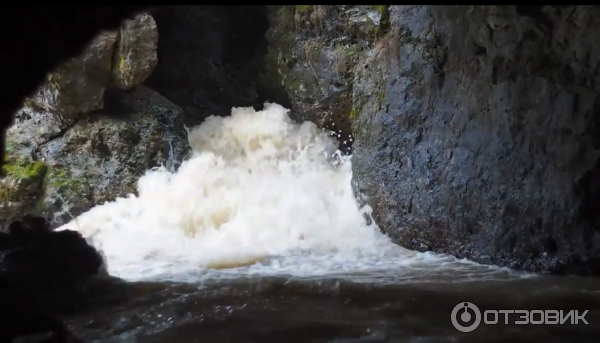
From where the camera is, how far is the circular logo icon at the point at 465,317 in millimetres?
4051

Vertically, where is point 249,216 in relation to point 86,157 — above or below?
below

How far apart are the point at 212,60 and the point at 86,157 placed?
12.2ft

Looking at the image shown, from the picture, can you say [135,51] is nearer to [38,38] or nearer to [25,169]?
[25,169]

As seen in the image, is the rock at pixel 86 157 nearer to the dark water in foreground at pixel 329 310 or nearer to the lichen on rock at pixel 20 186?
the lichen on rock at pixel 20 186

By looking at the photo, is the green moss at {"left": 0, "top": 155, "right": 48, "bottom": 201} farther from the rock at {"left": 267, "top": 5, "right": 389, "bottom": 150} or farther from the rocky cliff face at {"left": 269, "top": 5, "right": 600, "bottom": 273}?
the rocky cliff face at {"left": 269, "top": 5, "right": 600, "bottom": 273}

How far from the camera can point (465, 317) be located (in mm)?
4309

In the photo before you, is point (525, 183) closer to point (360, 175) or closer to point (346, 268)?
point (346, 268)

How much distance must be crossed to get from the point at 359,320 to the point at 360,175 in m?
4.20

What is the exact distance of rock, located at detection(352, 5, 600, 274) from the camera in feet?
17.4

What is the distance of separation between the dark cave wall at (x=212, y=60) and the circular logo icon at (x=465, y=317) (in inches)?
312

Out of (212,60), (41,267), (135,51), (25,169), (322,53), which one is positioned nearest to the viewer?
(41,267)

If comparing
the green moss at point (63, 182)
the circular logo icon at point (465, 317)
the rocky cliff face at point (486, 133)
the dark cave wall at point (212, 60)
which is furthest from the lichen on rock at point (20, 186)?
the circular logo icon at point (465, 317)

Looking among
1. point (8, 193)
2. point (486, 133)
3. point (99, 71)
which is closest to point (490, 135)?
point (486, 133)

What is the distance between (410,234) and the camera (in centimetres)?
725
